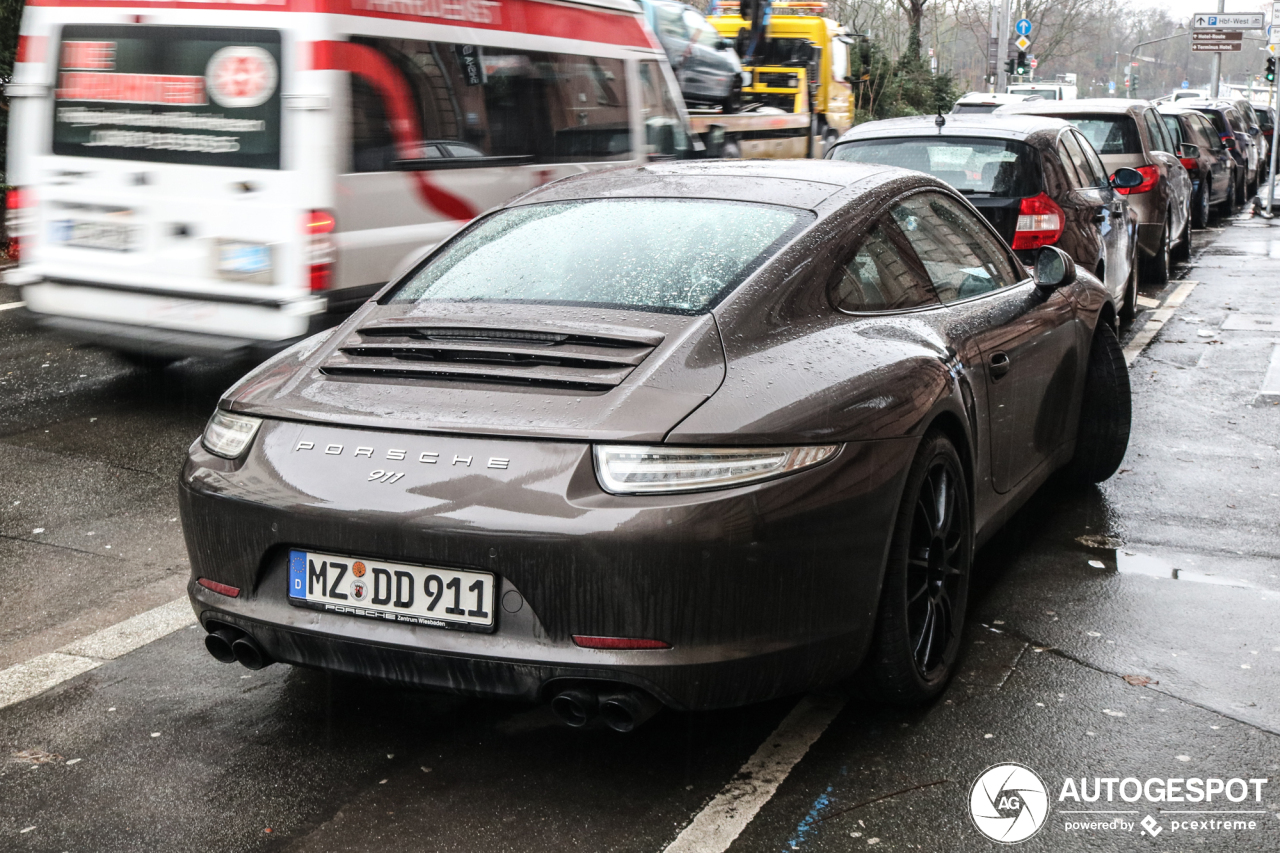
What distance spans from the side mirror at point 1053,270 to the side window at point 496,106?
142 inches

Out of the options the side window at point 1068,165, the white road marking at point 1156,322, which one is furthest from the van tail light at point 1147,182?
the side window at point 1068,165

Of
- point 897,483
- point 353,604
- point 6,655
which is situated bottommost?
point 6,655

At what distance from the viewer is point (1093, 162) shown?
10000 millimetres

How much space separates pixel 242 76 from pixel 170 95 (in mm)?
482

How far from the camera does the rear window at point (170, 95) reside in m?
7.01

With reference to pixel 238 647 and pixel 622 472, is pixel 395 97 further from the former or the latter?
pixel 622 472

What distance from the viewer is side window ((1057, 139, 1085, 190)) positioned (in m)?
8.91

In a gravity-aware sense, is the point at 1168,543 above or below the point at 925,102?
below

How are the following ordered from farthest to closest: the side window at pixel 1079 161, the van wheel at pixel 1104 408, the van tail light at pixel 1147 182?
1. the van tail light at pixel 1147 182
2. the side window at pixel 1079 161
3. the van wheel at pixel 1104 408

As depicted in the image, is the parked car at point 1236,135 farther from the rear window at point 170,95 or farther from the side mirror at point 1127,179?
the rear window at point 170,95

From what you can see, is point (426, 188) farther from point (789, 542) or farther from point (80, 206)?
point (789, 542)

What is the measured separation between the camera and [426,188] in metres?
7.87

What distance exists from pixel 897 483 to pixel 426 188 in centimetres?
493

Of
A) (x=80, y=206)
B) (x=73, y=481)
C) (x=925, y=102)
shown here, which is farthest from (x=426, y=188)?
(x=925, y=102)
